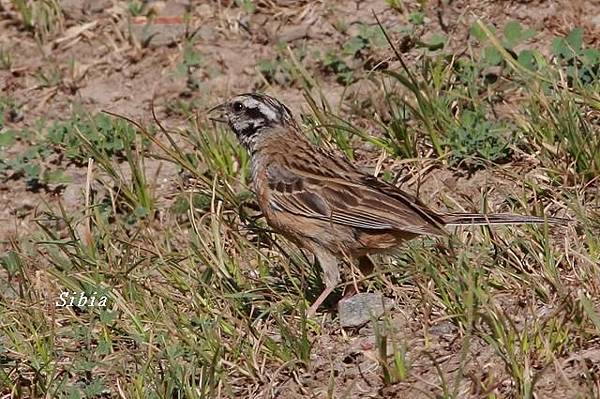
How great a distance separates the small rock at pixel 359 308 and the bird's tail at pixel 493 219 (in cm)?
50

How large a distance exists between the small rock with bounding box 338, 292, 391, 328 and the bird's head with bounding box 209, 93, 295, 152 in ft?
4.29

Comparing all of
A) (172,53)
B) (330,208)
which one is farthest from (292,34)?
(330,208)

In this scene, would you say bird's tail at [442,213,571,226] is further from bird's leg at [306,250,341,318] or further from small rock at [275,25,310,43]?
small rock at [275,25,310,43]

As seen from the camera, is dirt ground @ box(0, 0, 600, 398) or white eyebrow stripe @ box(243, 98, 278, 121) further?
dirt ground @ box(0, 0, 600, 398)

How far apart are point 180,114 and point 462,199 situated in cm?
239

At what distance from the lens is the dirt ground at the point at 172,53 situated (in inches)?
349

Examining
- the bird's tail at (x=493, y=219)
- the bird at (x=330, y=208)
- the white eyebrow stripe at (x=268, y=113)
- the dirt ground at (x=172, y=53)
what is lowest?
the dirt ground at (x=172, y=53)

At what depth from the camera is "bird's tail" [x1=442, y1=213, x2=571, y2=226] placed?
6422 mm

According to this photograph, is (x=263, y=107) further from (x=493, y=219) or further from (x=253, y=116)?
(x=493, y=219)

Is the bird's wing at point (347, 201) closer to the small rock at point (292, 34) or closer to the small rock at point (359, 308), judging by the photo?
the small rock at point (359, 308)

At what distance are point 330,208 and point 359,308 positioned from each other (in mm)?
619

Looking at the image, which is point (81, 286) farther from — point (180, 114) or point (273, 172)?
point (180, 114)

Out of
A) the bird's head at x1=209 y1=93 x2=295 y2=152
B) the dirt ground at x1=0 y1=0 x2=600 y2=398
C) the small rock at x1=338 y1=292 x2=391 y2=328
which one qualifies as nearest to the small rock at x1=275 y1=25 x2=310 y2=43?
the dirt ground at x1=0 y1=0 x2=600 y2=398

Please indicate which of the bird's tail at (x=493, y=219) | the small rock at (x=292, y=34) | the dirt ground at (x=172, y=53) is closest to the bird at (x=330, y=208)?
the bird's tail at (x=493, y=219)
